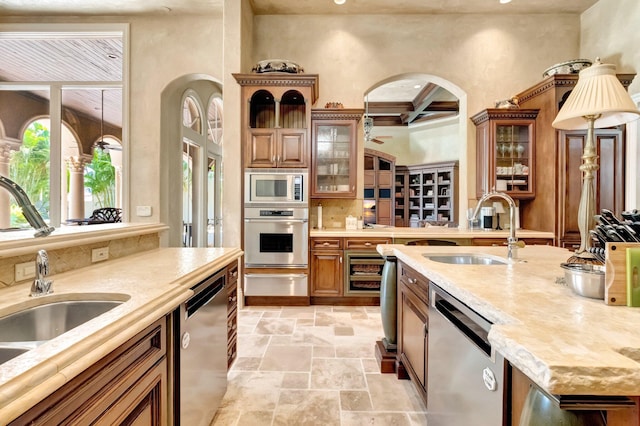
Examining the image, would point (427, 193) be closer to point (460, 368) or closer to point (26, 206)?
point (460, 368)

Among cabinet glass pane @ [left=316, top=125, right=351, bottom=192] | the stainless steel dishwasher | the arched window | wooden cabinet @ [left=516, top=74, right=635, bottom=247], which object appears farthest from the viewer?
the arched window

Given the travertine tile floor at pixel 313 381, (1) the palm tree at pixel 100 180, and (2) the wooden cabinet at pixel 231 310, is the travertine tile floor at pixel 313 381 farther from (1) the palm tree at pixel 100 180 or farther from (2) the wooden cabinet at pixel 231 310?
(1) the palm tree at pixel 100 180

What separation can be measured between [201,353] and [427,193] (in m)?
8.13

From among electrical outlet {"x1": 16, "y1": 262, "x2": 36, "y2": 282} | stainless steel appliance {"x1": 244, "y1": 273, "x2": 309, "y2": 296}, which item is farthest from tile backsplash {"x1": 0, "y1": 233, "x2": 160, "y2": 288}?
stainless steel appliance {"x1": 244, "y1": 273, "x2": 309, "y2": 296}

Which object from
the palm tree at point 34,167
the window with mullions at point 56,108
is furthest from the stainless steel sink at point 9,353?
the palm tree at point 34,167

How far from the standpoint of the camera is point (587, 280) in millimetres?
1094

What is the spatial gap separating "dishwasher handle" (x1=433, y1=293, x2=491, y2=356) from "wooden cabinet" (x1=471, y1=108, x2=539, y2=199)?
3302 mm

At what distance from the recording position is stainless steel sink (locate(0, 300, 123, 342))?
103cm

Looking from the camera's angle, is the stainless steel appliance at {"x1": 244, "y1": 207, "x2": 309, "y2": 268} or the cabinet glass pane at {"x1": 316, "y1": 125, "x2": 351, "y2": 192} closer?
the stainless steel appliance at {"x1": 244, "y1": 207, "x2": 309, "y2": 268}

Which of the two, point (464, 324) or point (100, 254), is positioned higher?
point (100, 254)

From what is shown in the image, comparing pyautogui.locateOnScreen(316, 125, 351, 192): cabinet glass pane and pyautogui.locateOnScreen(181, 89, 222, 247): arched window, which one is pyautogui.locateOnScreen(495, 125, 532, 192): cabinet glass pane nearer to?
pyautogui.locateOnScreen(316, 125, 351, 192): cabinet glass pane

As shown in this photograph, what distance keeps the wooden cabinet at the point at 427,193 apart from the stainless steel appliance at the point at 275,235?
16.7 ft

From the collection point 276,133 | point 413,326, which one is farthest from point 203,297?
point 276,133

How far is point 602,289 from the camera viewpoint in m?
1.07
